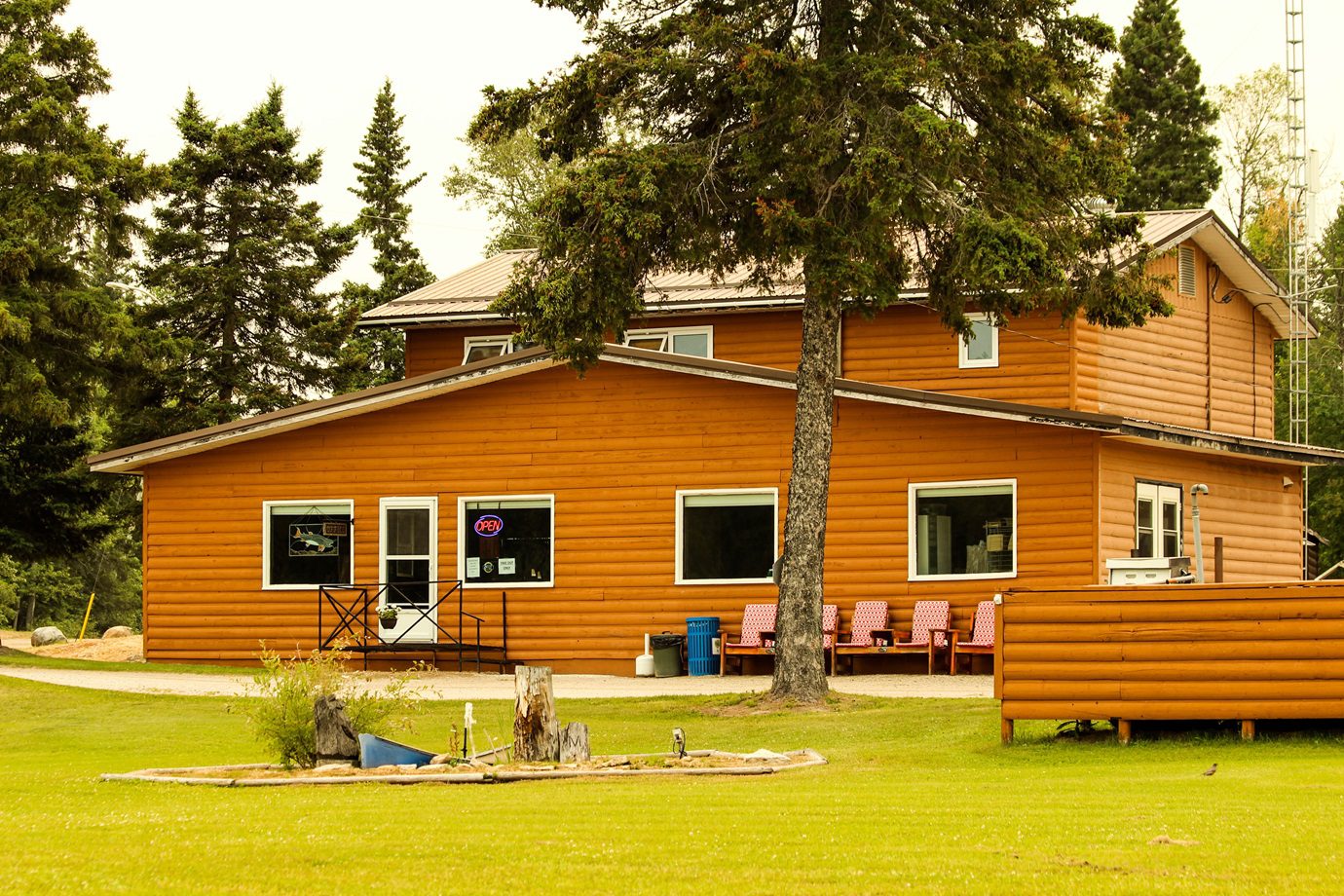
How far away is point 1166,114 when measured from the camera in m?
52.0

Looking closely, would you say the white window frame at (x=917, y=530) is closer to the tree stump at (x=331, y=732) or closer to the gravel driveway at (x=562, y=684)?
the gravel driveway at (x=562, y=684)

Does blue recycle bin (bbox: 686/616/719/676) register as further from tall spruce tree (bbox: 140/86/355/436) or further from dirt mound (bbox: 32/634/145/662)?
tall spruce tree (bbox: 140/86/355/436)

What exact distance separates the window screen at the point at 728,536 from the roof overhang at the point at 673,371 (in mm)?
1771

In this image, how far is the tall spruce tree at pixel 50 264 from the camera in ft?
95.7

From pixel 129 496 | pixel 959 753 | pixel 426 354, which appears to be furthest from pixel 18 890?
A: pixel 129 496

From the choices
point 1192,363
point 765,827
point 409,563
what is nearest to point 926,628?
point 409,563

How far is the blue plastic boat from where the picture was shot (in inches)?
567

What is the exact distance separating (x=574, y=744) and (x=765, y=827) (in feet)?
14.9

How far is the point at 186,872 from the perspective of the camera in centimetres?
888

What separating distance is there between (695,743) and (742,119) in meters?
7.54

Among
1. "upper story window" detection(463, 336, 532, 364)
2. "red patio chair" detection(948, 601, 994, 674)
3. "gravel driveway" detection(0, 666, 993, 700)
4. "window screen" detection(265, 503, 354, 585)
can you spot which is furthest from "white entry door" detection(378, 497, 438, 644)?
"red patio chair" detection(948, 601, 994, 674)

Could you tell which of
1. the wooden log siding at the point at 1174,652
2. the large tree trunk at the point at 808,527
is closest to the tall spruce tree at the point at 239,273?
the large tree trunk at the point at 808,527

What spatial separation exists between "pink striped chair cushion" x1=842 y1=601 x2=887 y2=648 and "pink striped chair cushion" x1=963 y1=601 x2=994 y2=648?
4.23 feet

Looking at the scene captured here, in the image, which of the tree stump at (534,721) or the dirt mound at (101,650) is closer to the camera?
the tree stump at (534,721)
